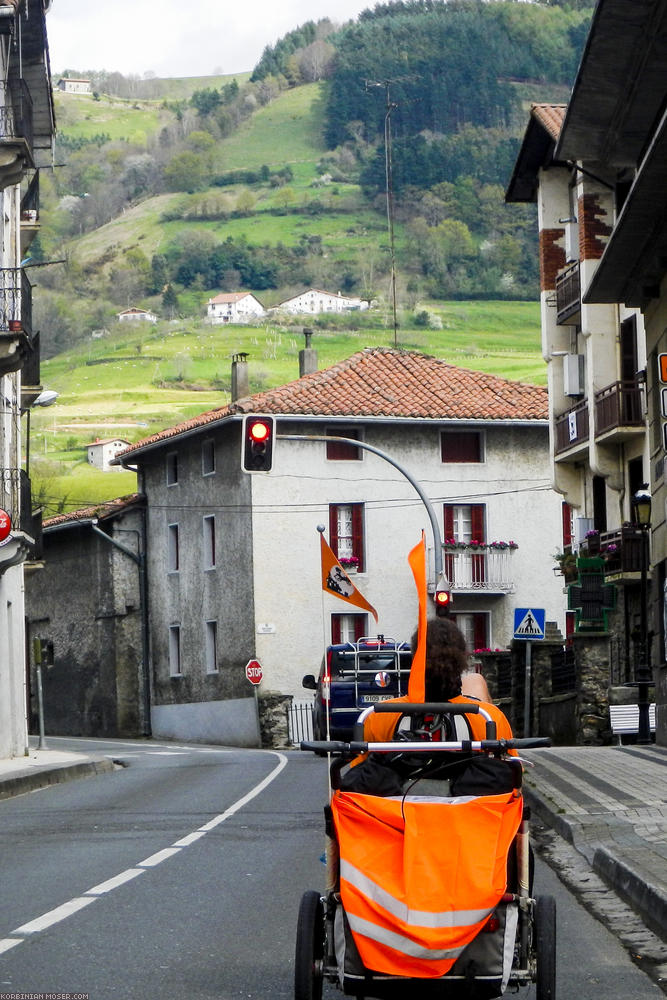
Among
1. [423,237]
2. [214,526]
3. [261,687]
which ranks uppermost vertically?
[423,237]

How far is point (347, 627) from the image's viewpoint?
4869 cm

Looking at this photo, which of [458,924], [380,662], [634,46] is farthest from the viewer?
[380,662]

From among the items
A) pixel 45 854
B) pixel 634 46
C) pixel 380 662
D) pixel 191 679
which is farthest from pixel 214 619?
pixel 45 854

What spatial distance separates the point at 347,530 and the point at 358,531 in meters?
0.37

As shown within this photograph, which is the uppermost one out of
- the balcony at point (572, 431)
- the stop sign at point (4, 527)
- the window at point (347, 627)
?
the balcony at point (572, 431)

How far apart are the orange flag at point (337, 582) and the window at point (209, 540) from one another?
78.1 ft

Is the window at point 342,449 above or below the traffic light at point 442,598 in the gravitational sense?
above

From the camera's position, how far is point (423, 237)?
191875 millimetres

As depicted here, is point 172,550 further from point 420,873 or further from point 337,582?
point 420,873

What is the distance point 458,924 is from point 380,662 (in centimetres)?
2579

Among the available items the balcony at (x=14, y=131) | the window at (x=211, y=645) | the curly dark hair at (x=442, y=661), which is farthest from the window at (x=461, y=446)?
the curly dark hair at (x=442, y=661)

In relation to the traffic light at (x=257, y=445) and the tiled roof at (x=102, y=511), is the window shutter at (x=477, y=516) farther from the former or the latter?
the traffic light at (x=257, y=445)

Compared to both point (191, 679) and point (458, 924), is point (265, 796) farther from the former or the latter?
point (191, 679)

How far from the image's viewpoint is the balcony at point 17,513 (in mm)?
31827
